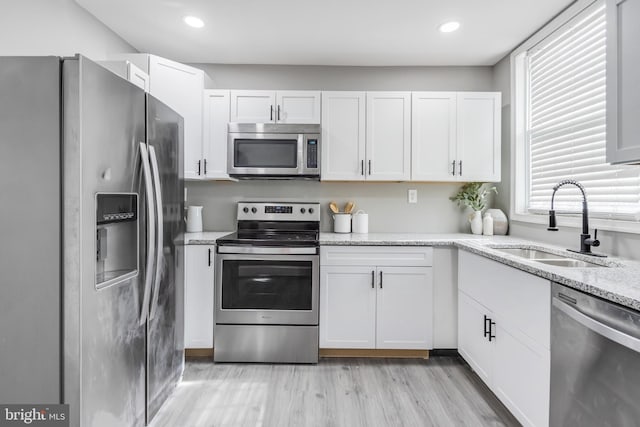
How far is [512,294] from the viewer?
1809 mm

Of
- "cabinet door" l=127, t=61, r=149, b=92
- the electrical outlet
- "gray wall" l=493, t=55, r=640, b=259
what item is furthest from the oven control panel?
"gray wall" l=493, t=55, r=640, b=259

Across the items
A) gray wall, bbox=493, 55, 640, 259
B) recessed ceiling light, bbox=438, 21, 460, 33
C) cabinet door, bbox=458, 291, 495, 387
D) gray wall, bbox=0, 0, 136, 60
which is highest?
recessed ceiling light, bbox=438, 21, 460, 33

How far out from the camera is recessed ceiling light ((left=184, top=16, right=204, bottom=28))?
2396mm

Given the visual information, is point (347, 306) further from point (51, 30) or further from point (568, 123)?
point (51, 30)

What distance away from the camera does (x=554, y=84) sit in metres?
2.47

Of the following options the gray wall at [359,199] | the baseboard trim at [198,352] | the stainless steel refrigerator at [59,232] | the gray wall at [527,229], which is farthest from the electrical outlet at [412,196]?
the stainless steel refrigerator at [59,232]

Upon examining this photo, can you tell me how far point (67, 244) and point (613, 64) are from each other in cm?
227

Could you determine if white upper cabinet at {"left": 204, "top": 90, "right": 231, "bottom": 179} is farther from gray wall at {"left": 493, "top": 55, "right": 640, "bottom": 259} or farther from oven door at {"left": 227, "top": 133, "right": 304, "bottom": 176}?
gray wall at {"left": 493, "top": 55, "right": 640, "bottom": 259}

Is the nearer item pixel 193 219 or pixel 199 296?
pixel 199 296

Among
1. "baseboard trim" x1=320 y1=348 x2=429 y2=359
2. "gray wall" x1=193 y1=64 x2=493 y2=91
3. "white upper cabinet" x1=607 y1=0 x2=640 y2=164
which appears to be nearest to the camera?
"white upper cabinet" x1=607 y1=0 x2=640 y2=164

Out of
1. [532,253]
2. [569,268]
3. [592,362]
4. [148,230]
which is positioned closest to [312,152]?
[148,230]

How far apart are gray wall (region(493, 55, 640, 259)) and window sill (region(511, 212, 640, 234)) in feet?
0.10

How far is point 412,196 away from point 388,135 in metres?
0.67

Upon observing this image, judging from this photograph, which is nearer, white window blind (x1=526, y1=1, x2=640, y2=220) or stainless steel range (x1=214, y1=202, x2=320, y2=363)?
white window blind (x1=526, y1=1, x2=640, y2=220)
